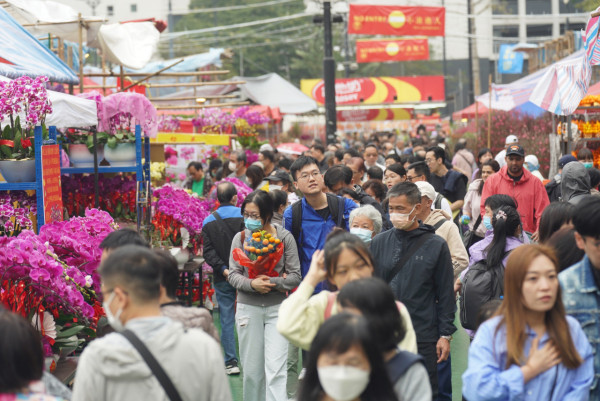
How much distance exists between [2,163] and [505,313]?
5.29 m

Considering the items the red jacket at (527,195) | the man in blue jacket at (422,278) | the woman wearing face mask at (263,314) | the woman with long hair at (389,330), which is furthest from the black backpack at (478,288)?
the red jacket at (527,195)

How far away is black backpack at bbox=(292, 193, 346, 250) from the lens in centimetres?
734

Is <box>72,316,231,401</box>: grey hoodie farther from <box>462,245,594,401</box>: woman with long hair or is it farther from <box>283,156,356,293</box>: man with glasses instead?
<box>283,156,356,293</box>: man with glasses

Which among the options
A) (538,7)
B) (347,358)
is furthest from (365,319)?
(538,7)

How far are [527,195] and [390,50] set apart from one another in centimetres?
3269

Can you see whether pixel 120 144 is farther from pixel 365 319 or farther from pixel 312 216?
pixel 365 319

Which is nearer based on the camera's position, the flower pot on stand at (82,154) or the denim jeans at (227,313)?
the denim jeans at (227,313)

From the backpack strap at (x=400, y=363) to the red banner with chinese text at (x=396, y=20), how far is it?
2522 cm

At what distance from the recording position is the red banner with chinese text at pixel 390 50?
41281mm

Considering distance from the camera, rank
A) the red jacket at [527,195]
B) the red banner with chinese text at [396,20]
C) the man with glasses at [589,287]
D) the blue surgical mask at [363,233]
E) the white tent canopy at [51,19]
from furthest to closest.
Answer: the red banner with chinese text at [396,20]
the white tent canopy at [51,19]
the red jacket at [527,195]
the blue surgical mask at [363,233]
the man with glasses at [589,287]

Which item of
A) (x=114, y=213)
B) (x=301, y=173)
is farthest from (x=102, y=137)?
(x=301, y=173)

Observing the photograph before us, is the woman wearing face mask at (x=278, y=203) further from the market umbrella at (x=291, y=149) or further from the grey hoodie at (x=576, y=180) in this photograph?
the market umbrella at (x=291, y=149)

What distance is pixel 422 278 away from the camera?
19.3ft

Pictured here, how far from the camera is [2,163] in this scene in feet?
25.9
